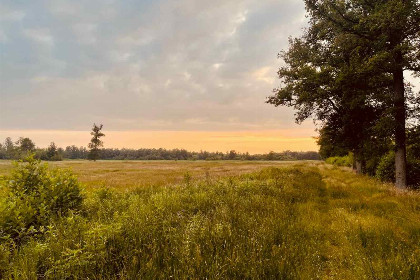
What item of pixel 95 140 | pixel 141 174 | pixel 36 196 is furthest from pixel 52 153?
pixel 36 196

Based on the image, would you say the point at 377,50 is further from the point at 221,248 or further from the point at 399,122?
the point at 221,248

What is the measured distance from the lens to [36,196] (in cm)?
584

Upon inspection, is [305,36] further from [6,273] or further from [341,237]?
[6,273]

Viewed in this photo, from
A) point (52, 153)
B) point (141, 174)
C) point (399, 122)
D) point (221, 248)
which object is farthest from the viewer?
point (52, 153)

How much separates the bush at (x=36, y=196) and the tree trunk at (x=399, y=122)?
15.1 metres

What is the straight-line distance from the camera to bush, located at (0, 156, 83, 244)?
15.2 ft

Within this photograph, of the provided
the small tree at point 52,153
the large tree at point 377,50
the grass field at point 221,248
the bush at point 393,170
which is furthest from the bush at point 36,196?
the small tree at point 52,153

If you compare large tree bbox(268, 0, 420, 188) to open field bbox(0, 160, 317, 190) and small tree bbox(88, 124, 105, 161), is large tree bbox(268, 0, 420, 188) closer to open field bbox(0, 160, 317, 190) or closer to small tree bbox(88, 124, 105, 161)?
open field bbox(0, 160, 317, 190)

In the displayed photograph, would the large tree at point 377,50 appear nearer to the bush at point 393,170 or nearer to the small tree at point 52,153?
the bush at point 393,170

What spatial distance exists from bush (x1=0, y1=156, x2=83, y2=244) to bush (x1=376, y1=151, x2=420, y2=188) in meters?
17.5

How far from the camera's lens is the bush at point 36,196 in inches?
183

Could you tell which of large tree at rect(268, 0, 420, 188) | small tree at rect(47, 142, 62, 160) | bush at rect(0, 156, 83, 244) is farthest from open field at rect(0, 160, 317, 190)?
small tree at rect(47, 142, 62, 160)

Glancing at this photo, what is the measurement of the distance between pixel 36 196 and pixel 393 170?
19500 mm

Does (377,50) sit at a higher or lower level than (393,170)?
higher
